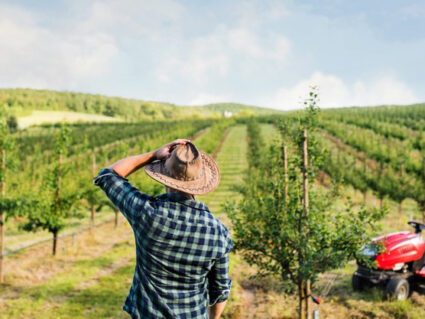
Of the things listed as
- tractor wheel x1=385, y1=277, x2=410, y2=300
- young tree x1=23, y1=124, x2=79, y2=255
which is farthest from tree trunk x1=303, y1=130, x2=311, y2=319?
young tree x1=23, y1=124, x2=79, y2=255

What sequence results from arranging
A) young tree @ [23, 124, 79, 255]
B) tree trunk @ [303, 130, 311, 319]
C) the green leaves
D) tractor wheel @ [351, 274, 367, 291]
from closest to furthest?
the green leaves → tree trunk @ [303, 130, 311, 319] → tractor wheel @ [351, 274, 367, 291] → young tree @ [23, 124, 79, 255]

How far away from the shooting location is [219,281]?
2279mm

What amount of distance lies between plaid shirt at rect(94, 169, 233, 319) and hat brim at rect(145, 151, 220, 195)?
86 millimetres

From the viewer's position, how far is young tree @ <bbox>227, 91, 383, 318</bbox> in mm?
6223

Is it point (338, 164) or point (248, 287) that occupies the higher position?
point (338, 164)

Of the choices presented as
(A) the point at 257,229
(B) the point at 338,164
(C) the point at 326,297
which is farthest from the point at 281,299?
(B) the point at 338,164

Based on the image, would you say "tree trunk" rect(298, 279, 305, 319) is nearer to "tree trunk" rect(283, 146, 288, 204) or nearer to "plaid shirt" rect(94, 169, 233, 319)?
"tree trunk" rect(283, 146, 288, 204)

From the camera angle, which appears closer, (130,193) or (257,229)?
(130,193)

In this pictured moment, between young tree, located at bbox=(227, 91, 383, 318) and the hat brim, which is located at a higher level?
the hat brim

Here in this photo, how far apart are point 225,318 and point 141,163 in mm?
6731

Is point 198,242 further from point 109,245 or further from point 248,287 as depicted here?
point 109,245

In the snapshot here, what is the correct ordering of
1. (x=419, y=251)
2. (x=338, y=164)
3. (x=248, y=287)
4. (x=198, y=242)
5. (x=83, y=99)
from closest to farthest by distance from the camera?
(x=198, y=242), (x=419, y=251), (x=248, y=287), (x=338, y=164), (x=83, y=99)

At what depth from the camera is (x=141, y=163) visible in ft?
7.64

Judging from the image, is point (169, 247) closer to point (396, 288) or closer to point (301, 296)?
point (301, 296)
